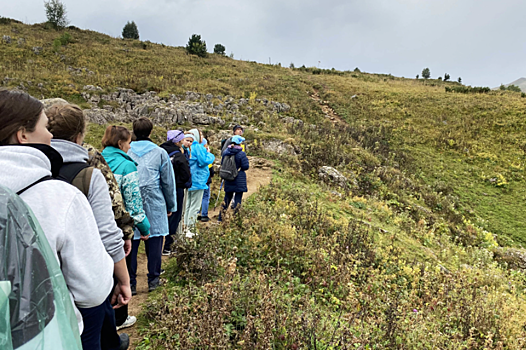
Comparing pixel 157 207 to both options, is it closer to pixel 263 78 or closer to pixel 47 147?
pixel 47 147

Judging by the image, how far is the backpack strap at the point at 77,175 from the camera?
1.82m

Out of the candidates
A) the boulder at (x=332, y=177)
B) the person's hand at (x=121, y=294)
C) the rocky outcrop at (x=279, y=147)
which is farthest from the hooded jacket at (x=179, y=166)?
the rocky outcrop at (x=279, y=147)

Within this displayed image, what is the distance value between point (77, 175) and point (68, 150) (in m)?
0.20

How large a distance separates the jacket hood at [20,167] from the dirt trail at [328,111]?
2314 cm

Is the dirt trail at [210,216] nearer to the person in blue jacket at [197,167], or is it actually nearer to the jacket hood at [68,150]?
the person in blue jacket at [197,167]

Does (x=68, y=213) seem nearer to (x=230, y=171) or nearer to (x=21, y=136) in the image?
(x=21, y=136)

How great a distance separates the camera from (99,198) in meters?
1.91

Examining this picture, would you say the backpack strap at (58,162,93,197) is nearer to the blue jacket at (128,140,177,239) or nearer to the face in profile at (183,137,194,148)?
the blue jacket at (128,140,177,239)

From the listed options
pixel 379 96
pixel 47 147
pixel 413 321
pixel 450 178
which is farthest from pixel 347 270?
pixel 379 96

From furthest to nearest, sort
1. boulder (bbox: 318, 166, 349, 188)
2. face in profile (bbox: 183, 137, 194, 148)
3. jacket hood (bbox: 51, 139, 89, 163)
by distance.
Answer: boulder (bbox: 318, 166, 349, 188)
face in profile (bbox: 183, 137, 194, 148)
jacket hood (bbox: 51, 139, 89, 163)

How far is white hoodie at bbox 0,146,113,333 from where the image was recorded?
1309 mm

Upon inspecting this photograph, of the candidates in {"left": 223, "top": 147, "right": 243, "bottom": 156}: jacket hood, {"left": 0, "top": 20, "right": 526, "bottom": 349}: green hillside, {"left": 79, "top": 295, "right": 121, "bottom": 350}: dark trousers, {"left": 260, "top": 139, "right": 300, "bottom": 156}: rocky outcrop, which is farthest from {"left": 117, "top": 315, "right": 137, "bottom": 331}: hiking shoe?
{"left": 260, "top": 139, "right": 300, "bottom": 156}: rocky outcrop

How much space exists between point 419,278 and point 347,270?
1824 millimetres

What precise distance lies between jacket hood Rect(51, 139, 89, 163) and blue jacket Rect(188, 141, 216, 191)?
4.12 meters
